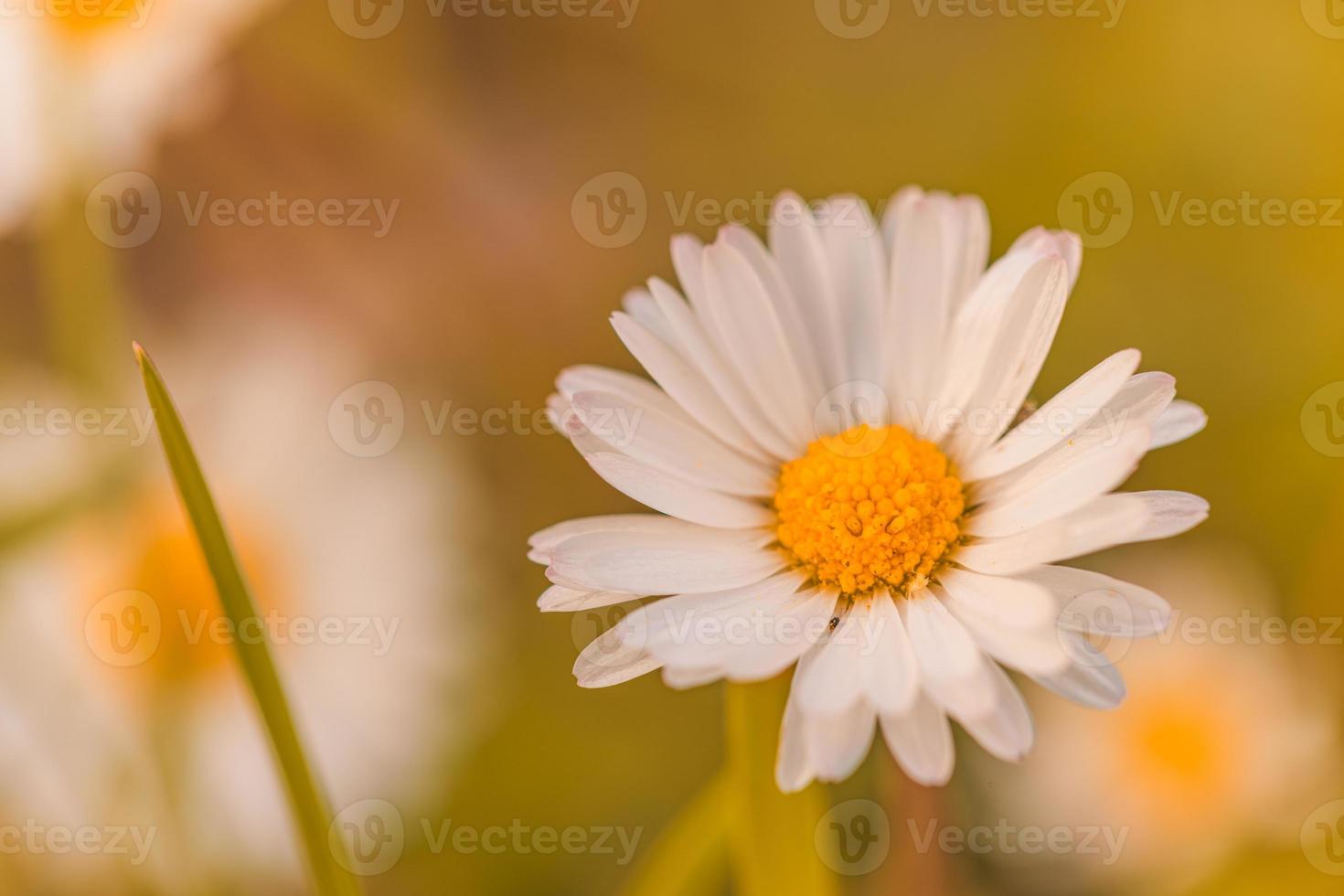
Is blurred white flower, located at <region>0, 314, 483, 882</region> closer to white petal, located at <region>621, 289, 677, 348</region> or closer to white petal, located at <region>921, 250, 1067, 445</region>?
white petal, located at <region>621, 289, 677, 348</region>

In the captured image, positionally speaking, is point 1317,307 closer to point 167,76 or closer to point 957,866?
point 957,866

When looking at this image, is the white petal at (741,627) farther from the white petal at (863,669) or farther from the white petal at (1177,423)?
the white petal at (1177,423)

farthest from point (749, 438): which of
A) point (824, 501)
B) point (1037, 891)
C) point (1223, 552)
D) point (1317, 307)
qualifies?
point (1317, 307)

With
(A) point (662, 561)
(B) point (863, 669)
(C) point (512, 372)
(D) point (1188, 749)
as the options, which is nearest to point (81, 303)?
(C) point (512, 372)

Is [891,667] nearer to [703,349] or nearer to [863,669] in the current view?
[863,669]

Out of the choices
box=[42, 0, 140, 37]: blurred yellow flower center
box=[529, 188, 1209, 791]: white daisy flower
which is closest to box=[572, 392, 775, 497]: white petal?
box=[529, 188, 1209, 791]: white daisy flower

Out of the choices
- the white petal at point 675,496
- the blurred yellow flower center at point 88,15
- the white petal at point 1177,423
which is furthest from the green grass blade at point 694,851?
the blurred yellow flower center at point 88,15
